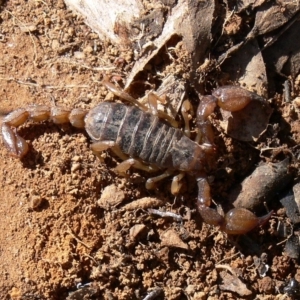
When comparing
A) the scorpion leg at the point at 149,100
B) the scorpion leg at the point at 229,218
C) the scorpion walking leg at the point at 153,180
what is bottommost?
the scorpion leg at the point at 229,218

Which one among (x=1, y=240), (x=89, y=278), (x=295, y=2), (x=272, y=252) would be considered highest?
(x=295, y=2)

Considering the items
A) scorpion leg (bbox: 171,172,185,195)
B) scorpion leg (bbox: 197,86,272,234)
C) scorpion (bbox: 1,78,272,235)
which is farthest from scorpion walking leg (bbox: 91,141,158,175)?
scorpion leg (bbox: 197,86,272,234)

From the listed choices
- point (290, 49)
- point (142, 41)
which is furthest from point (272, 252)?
point (142, 41)

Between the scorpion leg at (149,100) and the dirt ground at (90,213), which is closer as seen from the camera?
the dirt ground at (90,213)

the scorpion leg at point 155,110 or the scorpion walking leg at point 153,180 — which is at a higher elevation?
the scorpion leg at point 155,110

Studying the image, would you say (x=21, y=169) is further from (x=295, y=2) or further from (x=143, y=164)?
(x=295, y=2)

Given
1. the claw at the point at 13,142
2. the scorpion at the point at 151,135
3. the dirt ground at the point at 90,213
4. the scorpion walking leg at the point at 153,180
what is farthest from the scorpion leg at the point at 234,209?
the claw at the point at 13,142

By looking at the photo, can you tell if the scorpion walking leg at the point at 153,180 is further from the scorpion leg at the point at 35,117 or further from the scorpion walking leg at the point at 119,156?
the scorpion leg at the point at 35,117
